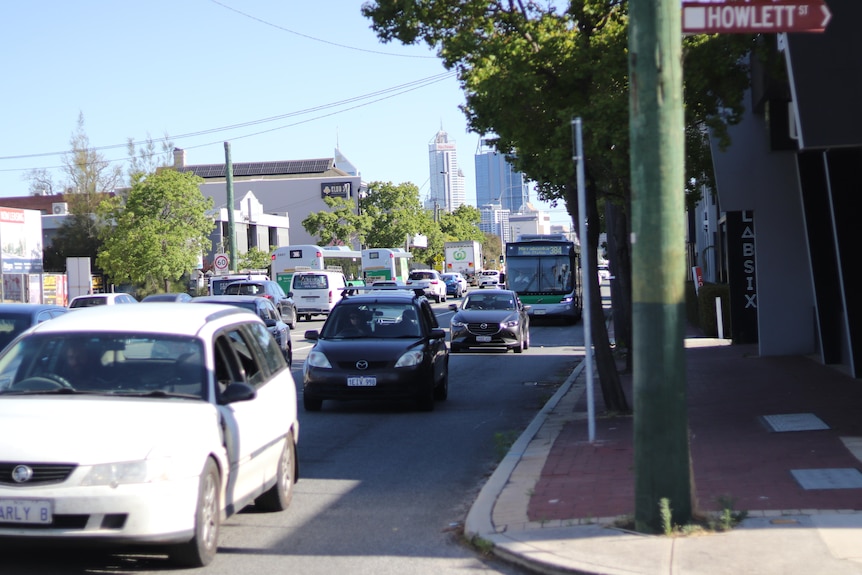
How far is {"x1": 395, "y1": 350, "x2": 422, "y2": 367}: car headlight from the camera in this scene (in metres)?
15.0

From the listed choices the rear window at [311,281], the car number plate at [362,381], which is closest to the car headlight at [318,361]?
the car number plate at [362,381]

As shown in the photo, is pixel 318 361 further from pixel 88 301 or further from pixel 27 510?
pixel 88 301

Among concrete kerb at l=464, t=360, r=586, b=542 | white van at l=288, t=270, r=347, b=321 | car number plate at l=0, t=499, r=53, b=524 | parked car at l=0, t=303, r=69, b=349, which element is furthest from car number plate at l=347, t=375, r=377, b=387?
white van at l=288, t=270, r=347, b=321

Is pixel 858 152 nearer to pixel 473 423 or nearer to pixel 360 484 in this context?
pixel 473 423

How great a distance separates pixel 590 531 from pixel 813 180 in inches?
500

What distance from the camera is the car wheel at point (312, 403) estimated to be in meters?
15.3

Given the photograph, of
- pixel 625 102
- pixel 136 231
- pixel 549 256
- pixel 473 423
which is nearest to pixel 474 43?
pixel 625 102

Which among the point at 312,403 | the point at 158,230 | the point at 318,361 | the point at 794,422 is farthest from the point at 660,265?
the point at 158,230

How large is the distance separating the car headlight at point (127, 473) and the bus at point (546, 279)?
3338 cm

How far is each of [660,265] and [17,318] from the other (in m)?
9.10

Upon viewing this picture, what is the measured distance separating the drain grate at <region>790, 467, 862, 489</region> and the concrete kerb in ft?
8.12

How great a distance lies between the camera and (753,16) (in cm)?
766

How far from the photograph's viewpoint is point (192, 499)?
6.58m

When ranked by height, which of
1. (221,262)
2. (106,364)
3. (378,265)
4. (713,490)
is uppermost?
(221,262)
